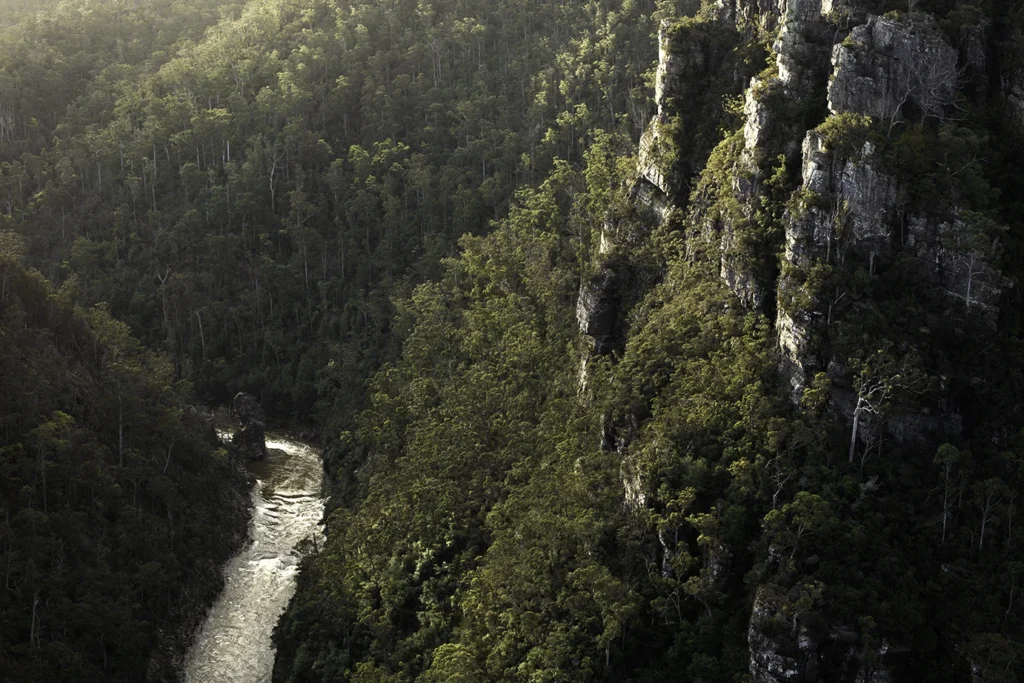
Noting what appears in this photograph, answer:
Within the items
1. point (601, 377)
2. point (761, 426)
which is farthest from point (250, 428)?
point (761, 426)

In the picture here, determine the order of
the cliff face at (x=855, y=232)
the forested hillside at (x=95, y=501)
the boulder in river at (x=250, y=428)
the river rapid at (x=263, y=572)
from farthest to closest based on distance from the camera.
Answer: the boulder in river at (x=250, y=428) → the river rapid at (x=263, y=572) → the forested hillside at (x=95, y=501) → the cliff face at (x=855, y=232)

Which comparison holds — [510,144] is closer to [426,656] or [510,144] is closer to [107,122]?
[107,122]

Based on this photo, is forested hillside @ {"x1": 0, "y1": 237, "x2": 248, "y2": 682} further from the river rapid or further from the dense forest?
the river rapid

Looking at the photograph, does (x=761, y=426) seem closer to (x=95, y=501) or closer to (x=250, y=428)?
(x=95, y=501)

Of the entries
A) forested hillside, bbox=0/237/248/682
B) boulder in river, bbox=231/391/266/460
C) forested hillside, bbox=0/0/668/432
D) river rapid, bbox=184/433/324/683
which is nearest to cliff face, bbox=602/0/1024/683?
river rapid, bbox=184/433/324/683

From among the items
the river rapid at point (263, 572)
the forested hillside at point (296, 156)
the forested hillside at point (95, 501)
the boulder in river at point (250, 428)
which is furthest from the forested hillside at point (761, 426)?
the forested hillside at point (296, 156)

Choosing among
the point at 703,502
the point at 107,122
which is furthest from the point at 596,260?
the point at 107,122

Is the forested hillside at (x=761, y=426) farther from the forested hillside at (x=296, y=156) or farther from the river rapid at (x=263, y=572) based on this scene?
the forested hillside at (x=296, y=156)
